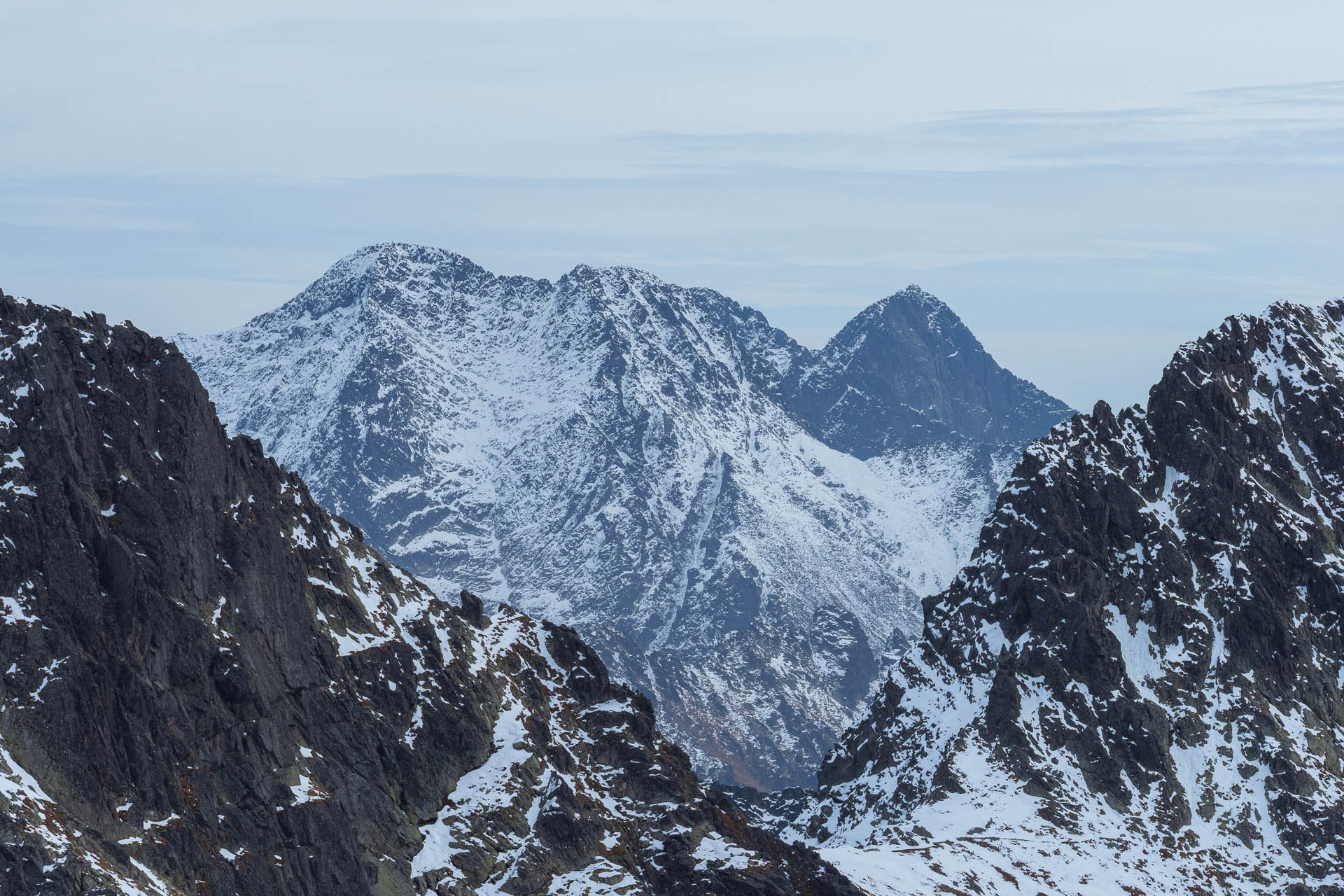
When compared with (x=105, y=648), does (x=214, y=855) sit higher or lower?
lower

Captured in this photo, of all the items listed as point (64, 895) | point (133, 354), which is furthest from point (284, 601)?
point (64, 895)

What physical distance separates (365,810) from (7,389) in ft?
158

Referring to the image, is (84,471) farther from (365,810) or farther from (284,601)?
(365,810)

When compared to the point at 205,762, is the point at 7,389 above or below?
above

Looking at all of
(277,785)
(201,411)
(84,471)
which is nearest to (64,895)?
(277,785)

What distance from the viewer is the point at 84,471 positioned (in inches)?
7343

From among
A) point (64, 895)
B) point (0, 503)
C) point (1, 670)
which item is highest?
point (0, 503)

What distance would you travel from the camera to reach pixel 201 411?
199125mm

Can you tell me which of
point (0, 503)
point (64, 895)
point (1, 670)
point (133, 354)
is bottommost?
point (64, 895)

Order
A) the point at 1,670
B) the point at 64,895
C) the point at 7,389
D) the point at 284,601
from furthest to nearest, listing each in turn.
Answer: the point at 284,601
the point at 7,389
the point at 1,670
the point at 64,895

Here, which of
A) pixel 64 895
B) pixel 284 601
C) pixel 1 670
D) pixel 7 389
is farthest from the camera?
pixel 284 601

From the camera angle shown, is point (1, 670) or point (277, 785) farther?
point (277, 785)

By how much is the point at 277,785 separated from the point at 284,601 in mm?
19872

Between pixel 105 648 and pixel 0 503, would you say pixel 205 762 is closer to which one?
pixel 105 648
